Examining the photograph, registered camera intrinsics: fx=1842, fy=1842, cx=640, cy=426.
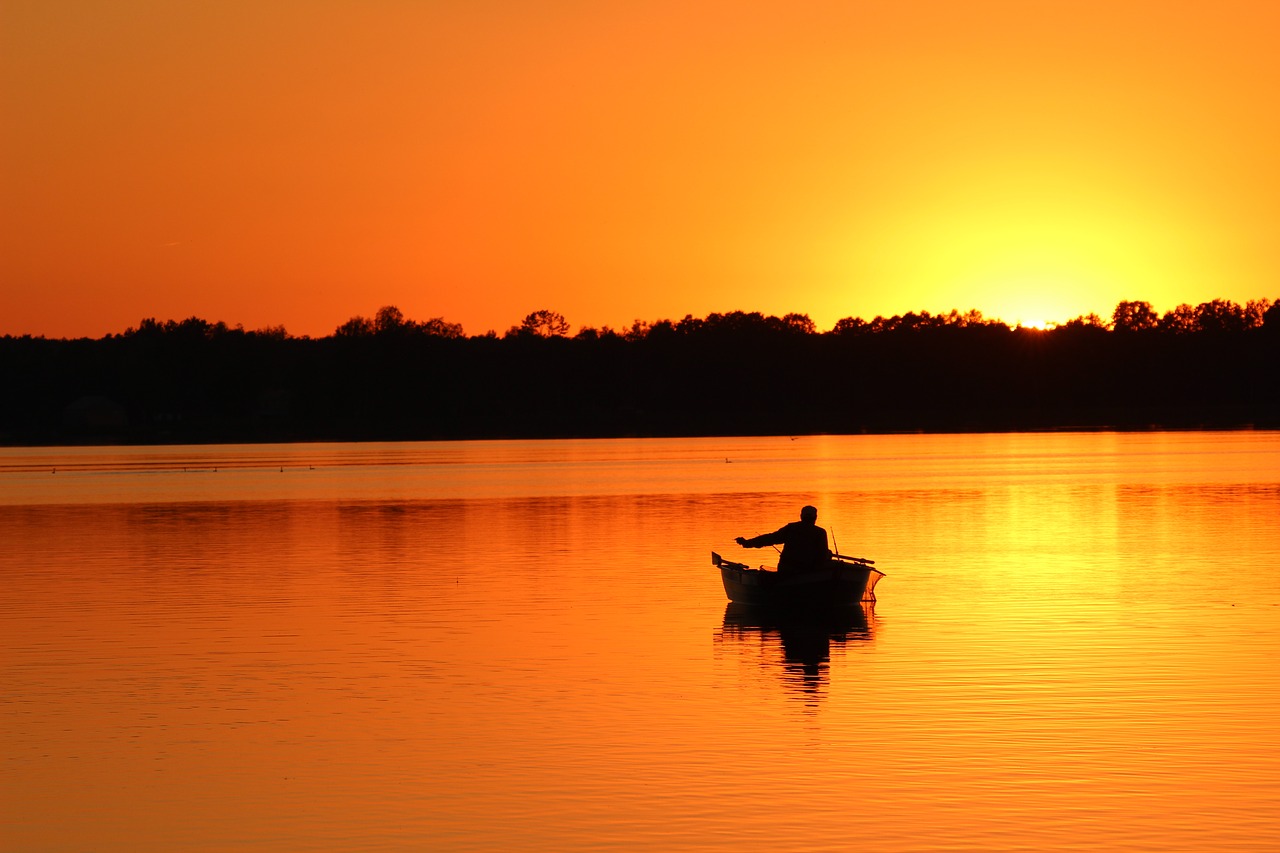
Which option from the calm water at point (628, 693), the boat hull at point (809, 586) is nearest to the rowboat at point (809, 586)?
the boat hull at point (809, 586)

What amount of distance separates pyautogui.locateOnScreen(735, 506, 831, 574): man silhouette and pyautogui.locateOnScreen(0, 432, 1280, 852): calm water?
3.81 ft

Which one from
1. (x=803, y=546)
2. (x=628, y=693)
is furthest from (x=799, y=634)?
(x=628, y=693)

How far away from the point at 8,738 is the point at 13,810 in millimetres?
3533

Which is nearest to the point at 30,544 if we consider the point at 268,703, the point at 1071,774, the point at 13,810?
the point at 268,703

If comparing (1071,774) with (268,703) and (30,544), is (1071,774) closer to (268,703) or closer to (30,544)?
(268,703)

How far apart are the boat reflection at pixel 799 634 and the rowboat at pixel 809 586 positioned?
17 cm

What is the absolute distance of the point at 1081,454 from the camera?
116375mm

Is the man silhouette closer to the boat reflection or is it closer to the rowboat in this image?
the rowboat

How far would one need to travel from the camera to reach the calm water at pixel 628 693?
1522 cm

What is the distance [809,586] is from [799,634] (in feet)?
5.53

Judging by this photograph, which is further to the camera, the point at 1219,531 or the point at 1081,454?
the point at 1081,454

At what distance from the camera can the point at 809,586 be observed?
97.8ft

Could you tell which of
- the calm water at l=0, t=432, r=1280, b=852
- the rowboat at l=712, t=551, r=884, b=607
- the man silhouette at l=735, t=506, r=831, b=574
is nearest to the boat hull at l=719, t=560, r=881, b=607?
the rowboat at l=712, t=551, r=884, b=607

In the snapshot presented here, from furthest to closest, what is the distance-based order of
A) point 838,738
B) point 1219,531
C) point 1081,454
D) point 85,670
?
point 1081,454
point 1219,531
point 85,670
point 838,738
